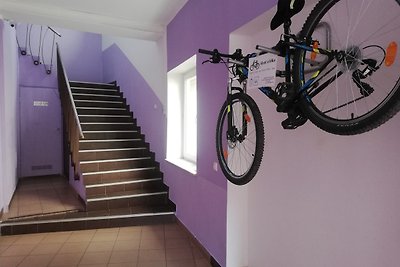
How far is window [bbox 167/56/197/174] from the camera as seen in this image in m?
3.49

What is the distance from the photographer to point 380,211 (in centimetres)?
119

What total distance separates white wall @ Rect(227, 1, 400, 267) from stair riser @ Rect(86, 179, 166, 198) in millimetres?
1991

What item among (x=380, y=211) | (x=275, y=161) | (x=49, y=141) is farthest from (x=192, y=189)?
(x=49, y=141)

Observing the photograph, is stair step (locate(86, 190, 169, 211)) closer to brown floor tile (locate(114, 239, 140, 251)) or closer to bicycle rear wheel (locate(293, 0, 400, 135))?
brown floor tile (locate(114, 239, 140, 251))

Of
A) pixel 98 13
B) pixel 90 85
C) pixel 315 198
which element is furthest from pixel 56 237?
pixel 90 85

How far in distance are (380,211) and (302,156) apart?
0.52 meters

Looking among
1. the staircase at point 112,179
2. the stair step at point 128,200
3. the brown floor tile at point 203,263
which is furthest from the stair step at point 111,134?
the brown floor tile at point 203,263

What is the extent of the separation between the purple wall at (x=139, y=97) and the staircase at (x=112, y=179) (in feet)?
0.77

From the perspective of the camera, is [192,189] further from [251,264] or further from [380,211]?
[380,211]

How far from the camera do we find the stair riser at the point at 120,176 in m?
3.68

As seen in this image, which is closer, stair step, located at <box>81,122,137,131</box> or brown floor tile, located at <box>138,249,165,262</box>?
brown floor tile, located at <box>138,249,165,262</box>

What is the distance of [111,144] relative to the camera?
14.3 feet

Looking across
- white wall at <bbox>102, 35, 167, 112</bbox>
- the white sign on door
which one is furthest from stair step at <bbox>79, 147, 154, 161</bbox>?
the white sign on door

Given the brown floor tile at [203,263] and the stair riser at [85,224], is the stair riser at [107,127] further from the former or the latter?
the brown floor tile at [203,263]
